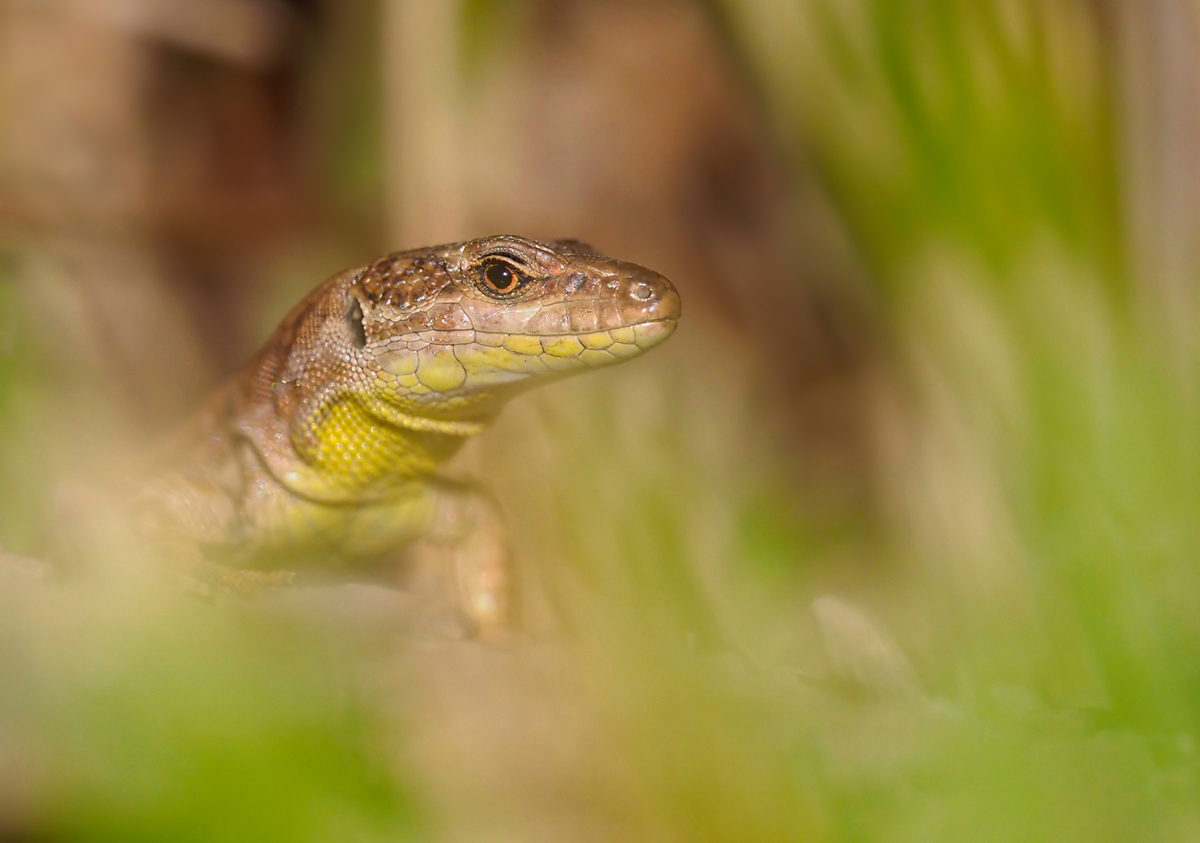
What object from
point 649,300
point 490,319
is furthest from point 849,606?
point 490,319

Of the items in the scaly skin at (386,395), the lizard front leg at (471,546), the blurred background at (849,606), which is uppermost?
the blurred background at (849,606)

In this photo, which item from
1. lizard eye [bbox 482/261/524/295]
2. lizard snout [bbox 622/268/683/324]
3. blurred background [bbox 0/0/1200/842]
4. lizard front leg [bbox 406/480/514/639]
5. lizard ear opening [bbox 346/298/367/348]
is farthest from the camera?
lizard front leg [bbox 406/480/514/639]

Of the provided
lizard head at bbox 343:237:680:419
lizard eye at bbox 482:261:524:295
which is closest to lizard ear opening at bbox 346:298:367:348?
lizard head at bbox 343:237:680:419

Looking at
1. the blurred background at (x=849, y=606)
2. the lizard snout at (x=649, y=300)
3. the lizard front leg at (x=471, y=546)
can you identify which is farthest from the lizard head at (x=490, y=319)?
the lizard front leg at (x=471, y=546)

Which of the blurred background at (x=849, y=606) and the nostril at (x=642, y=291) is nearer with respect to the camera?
the blurred background at (x=849, y=606)

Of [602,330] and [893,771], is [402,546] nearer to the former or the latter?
[602,330]

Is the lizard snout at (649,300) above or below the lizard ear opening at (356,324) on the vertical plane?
above

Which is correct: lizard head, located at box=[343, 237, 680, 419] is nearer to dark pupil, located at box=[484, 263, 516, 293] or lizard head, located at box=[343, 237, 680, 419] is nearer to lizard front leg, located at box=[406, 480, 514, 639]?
dark pupil, located at box=[484, 263, 516, 293]

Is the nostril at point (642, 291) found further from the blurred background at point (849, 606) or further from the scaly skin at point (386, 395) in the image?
the blurred background at point (849, 606)

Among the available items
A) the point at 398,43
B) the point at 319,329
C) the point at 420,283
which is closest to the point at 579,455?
the point at 420,283
